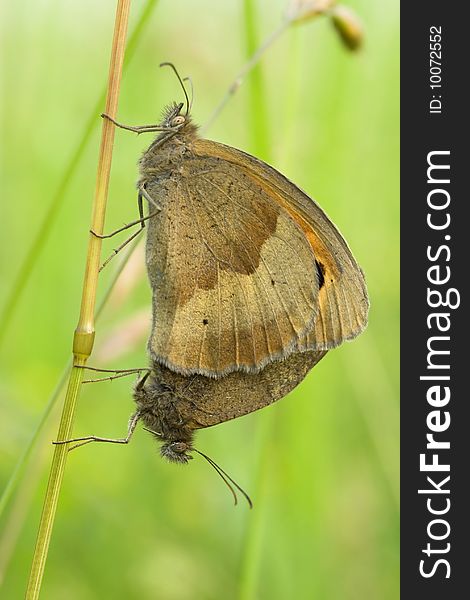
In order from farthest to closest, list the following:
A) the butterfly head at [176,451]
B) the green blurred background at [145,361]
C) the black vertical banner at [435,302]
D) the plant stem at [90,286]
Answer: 1. the black vertical banner at [435,302]
2. the green blurred background at [145,361]
3. the butterfly head at [176,451]
4. the plant stem at [90,286]

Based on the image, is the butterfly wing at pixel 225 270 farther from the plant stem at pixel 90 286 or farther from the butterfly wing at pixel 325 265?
the plant stem at pixel 90 286

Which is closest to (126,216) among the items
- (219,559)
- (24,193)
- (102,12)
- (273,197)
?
(24,193)

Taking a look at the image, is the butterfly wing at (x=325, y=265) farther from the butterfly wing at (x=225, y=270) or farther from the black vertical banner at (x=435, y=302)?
the black vertical banner at (x=435, y=302)

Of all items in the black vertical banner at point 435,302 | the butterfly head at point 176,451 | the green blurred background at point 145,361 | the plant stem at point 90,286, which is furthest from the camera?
the black vertical banner at point 435,302

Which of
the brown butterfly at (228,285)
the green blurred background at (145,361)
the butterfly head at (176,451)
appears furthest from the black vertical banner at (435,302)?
the butterfly head at (176,451)

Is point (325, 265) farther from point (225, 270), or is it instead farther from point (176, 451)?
point (176, 451)

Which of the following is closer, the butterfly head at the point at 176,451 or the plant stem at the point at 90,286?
the plant stem at the point at 90,286

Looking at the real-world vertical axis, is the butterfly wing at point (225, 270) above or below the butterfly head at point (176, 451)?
above

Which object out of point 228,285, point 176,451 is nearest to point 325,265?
point 228,285
